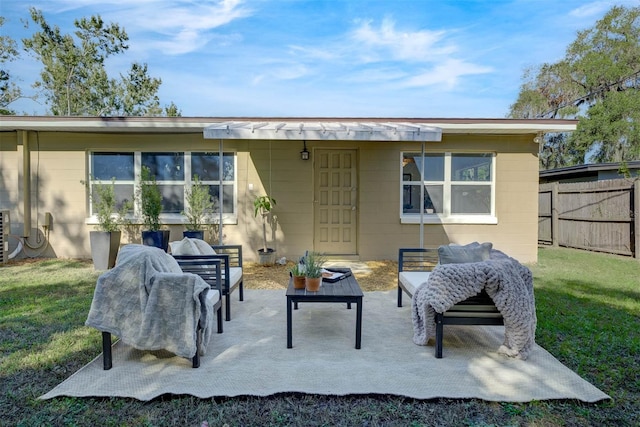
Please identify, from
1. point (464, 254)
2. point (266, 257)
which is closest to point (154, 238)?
point (266, 257)

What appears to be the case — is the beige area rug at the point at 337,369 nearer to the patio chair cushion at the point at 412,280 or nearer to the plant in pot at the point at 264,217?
A: the patio chair cushion at the point at 412,280

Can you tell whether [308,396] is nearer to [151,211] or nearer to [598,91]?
[151,211]

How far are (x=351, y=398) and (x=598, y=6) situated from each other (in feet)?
80.8

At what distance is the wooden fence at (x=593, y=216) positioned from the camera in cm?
739

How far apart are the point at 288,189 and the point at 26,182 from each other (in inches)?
199

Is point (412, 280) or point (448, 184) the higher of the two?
point (448, 184)

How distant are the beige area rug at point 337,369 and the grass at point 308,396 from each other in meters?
0.09

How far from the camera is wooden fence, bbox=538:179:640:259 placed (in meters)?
7.39

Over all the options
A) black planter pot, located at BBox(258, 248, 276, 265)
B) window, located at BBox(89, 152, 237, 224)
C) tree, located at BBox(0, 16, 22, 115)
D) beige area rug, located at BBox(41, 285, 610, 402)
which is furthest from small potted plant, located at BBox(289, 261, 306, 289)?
tree, located at BBox(0, 16, 22, 115)

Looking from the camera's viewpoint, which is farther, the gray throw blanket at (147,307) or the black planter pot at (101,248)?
the black planter pot at (101,248)

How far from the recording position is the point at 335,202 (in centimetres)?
748

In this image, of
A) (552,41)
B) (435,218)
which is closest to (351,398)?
(435,218)

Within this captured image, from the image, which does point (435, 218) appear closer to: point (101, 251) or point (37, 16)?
point (101, 251)

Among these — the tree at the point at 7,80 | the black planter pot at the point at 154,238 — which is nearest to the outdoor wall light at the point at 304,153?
the black planter pot at the point at 154,238
